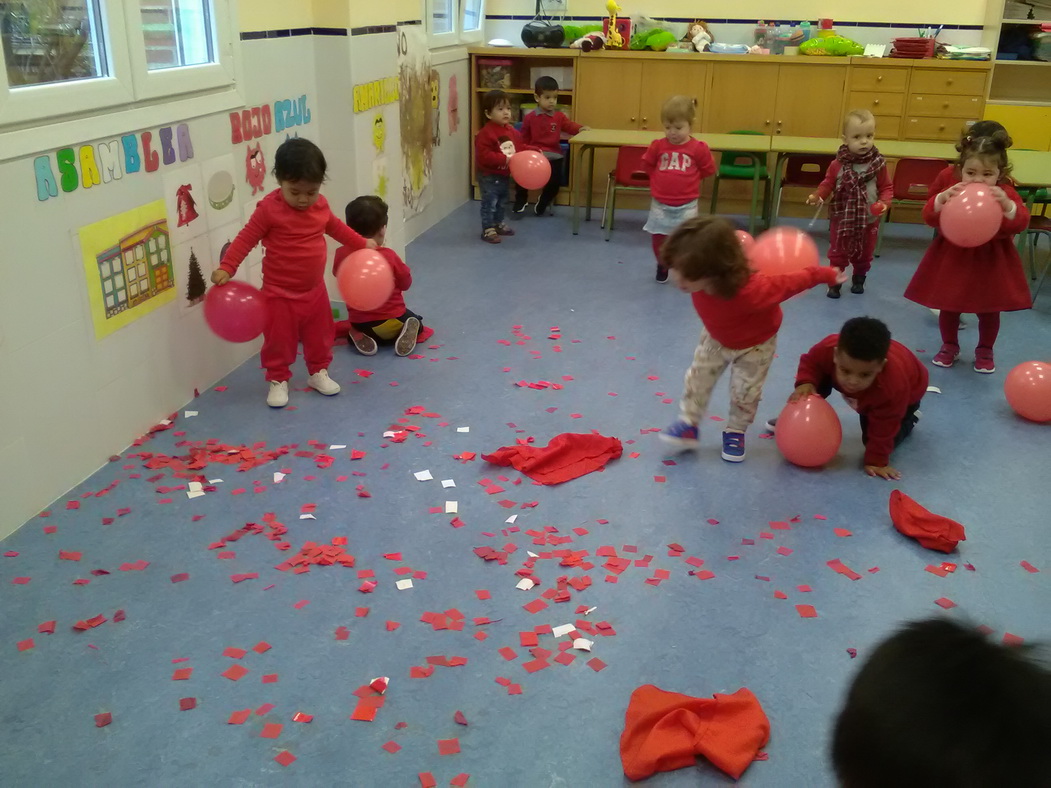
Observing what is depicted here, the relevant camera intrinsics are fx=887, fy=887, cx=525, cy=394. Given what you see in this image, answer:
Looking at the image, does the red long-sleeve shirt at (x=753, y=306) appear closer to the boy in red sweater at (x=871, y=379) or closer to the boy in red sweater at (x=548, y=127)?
the boy in red sweater at (x=871, y=379)

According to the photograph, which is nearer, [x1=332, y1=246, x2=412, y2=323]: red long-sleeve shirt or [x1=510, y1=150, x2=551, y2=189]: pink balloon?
[x1=332, y1=246, x2=412, y2=323]: red long-sleeve shirt

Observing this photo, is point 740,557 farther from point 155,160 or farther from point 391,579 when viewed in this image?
point 155,160

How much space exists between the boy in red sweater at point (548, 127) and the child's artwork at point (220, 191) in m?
3.32

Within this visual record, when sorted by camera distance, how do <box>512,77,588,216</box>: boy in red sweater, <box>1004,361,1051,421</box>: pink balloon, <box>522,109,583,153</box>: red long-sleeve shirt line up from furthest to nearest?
<box>522,109,583,153</box>: red long-sleeve shirt
<box>512,77,588,216</box>: boy in red sweater
<box>1004,361,1051,421</box>: pink balloon

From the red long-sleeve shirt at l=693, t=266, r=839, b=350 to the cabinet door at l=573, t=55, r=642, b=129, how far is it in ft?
14.1

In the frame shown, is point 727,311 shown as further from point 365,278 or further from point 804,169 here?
point 804,169

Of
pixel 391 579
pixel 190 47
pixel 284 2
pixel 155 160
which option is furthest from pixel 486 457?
pixel 284 2

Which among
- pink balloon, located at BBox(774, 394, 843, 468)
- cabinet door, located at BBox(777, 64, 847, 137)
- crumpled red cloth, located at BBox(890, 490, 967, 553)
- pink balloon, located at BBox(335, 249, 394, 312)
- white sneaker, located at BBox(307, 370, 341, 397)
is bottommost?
crumpled red cloth, located at BBox(890, 490, 967, 553)

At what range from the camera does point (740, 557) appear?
2.61 m

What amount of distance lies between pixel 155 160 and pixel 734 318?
2.11m

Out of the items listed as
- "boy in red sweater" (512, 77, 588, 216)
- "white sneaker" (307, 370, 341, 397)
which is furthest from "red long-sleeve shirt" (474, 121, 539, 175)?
"white sneaker" (307, 370, 341, 397)

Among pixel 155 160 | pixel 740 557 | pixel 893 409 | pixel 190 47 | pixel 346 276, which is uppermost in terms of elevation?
pixel 190 47

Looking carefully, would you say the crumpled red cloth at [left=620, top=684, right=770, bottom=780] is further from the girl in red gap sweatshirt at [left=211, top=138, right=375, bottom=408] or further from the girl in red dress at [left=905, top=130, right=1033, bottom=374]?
the girl in red dress at [left=905, top=130, right=1033, bottom=374]

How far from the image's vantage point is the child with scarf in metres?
4.82
